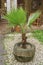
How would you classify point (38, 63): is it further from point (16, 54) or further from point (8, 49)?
point (8, 49)

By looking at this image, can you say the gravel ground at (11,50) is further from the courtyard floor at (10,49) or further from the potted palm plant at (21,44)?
the potted palm plant at (21,44)

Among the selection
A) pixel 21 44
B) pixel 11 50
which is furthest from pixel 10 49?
pixel 21 44

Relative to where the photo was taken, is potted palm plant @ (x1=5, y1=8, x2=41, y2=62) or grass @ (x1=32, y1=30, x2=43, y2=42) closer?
potted palm plant @ (x1=5, y1=8, x2=41, y2=62)

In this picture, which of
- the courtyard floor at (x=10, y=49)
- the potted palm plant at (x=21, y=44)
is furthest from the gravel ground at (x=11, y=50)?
the potted palm plant at (x=21, y=44)

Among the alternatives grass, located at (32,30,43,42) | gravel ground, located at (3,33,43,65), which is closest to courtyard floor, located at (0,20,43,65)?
gravel ground, located at (3,33,43,65)

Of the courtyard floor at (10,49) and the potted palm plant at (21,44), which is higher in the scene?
the potted palm plant at (21,44)

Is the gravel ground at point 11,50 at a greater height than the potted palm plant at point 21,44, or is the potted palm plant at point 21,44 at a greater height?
the potted palm plant at point 21,44

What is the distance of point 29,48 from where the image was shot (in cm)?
534

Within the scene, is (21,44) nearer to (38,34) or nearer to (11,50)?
(11,50)

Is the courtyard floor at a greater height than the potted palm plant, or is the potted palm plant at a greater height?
the potted palm plant

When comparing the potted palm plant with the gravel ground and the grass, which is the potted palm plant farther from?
the grass

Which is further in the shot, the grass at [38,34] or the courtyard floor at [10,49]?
the grass at [38,34]

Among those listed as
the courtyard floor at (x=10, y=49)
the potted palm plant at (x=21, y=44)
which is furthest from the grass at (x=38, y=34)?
the potted palm plant at (x=21, y=44)

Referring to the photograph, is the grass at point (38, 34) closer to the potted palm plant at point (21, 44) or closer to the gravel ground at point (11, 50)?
the gravel ground at point (11, 50)
